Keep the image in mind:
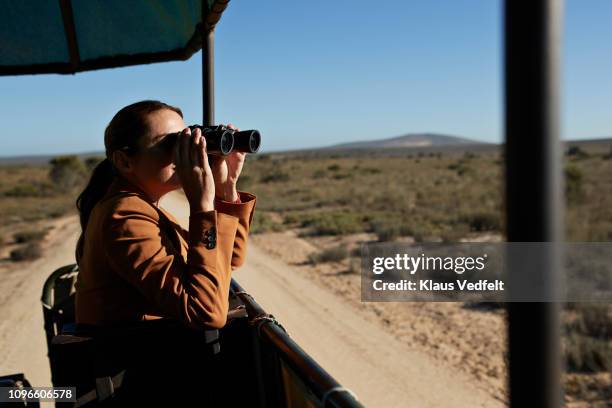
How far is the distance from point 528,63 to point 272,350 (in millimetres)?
1413

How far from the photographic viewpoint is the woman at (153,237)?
155cm

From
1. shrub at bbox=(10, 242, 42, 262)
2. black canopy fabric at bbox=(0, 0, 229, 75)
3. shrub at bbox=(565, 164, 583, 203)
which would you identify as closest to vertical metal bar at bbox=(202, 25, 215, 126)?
black canopy fabric at bbox=(0, 0, 229, 75)

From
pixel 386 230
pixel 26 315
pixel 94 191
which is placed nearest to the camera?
pixel 94 191

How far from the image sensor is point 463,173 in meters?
34.0

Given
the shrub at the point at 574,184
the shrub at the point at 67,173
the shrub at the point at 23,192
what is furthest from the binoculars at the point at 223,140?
the shrub at the point at 67,173

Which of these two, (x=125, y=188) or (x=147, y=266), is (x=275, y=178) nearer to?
(x=125, y=188)

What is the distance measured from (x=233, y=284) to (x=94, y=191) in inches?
33.8

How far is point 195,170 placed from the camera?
1.63 m

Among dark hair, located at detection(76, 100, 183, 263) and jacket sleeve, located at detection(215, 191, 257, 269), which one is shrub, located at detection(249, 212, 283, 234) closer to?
jacket sleeve, located at detection(215, 191, 257, 269)

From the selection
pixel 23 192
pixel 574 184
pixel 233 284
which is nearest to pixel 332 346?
pixel 233 284

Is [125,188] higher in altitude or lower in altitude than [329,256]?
higher

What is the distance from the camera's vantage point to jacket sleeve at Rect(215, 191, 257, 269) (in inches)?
76.5

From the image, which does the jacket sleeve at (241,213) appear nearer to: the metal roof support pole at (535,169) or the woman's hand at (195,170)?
the woman's hand at (195,170)

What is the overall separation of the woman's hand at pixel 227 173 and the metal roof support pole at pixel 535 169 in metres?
1.44
